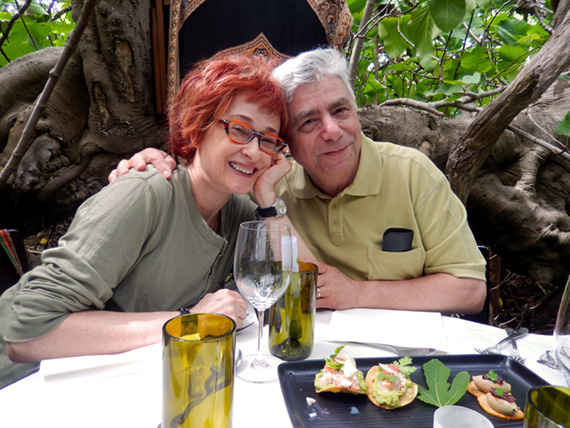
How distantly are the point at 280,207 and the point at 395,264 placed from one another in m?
0.52

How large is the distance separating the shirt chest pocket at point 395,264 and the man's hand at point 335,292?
0.27 metres

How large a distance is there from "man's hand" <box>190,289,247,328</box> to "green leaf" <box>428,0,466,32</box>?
1550 millimetres

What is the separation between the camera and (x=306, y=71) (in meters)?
1.55

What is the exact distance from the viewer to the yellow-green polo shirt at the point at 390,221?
5.09 ft

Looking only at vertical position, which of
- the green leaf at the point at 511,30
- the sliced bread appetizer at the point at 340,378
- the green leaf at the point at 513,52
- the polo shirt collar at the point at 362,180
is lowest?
the sliced bread appetizer at the point at 340,378

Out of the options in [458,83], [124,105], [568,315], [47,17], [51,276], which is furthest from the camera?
[47,17]

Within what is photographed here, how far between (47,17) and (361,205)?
3.14 m

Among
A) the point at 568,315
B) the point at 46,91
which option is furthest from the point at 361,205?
the point at 46,91

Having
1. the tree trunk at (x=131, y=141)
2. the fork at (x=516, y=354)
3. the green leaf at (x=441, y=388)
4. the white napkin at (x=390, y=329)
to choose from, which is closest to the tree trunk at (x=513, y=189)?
the tree trunk at (x=131, y=141)

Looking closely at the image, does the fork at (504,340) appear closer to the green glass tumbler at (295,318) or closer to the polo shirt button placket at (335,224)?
the green glass tumbler at (295,318)

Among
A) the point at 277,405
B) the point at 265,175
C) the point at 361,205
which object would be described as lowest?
the point at 277,405

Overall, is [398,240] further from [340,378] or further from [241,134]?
[340,378]

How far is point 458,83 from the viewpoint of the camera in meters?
2.84

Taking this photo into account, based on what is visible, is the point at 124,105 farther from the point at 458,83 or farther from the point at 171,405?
the point at 458,83
